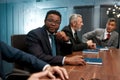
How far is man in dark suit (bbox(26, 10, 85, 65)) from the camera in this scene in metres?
1.78

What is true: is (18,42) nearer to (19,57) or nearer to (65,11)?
(19,57)

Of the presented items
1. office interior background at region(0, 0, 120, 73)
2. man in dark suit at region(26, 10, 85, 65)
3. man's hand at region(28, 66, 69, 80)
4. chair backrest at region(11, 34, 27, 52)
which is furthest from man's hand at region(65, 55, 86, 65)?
office interior background at region(0, 0, 120, 73)

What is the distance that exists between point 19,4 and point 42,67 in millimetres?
3376

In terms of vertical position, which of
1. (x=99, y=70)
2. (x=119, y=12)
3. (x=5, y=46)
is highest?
(x=119, y=12)

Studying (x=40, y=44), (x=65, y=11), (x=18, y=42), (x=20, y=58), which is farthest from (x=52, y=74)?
(x=65, y=11)

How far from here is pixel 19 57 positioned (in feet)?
5.11

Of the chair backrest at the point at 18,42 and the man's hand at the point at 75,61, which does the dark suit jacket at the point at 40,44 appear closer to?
the man's hand at the point at 75,61

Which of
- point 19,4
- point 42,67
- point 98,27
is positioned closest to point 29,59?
point 42,67

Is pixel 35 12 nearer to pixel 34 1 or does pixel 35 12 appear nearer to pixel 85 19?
pixel 34 1

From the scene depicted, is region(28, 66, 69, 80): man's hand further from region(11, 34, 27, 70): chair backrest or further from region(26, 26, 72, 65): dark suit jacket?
region(11, 34, 27, 70): chair backrest

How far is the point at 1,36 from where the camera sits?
4320mm

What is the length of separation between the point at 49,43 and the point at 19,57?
624mm

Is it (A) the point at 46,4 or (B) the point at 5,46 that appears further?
(A) the point at 46,4

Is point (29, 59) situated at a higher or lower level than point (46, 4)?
lower
